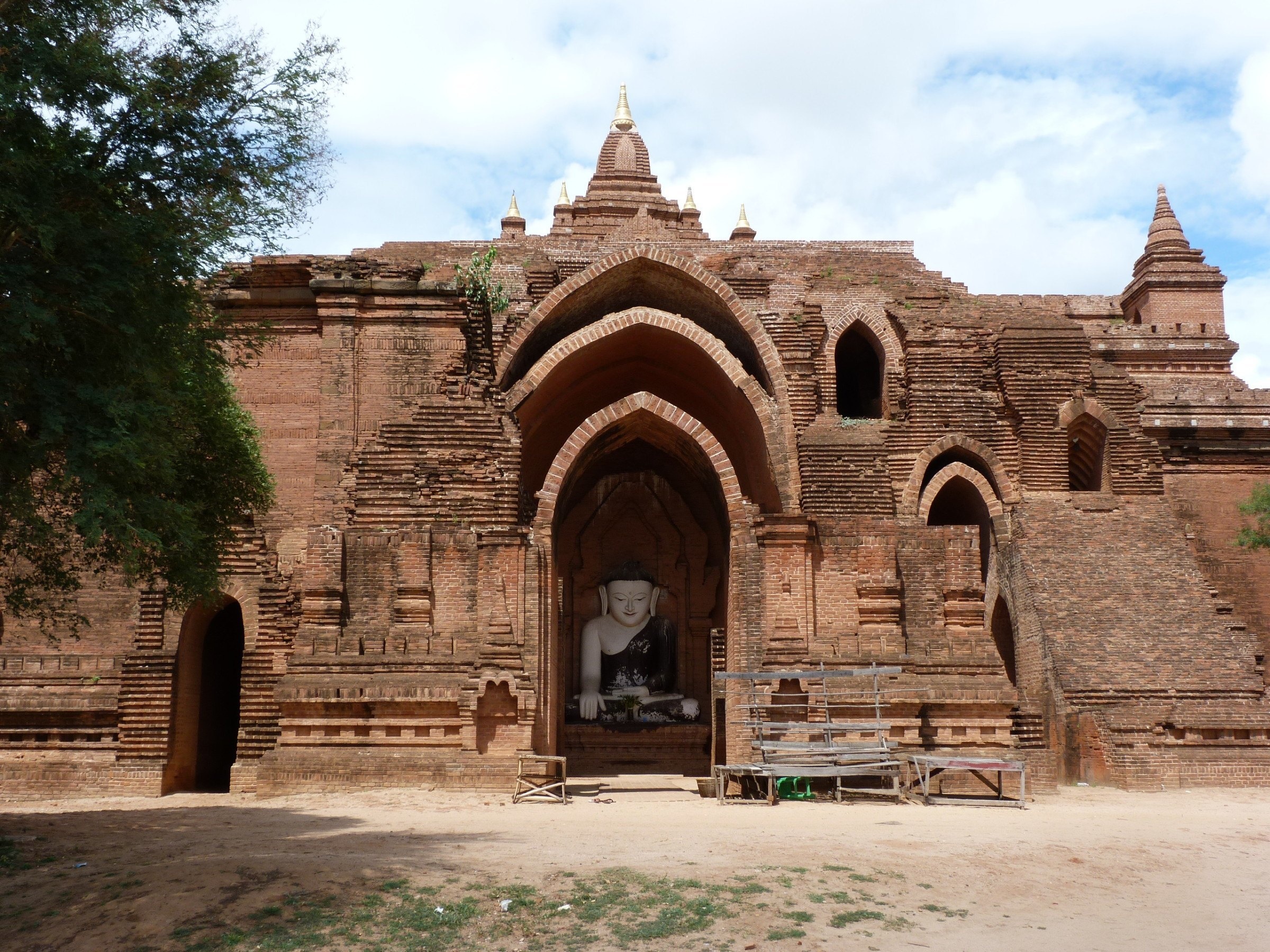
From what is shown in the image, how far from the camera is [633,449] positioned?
67.3 feet

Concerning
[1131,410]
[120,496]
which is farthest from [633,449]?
[120,496]

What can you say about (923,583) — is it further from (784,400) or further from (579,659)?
(579,659)

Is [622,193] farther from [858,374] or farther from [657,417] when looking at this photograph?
[657,417]

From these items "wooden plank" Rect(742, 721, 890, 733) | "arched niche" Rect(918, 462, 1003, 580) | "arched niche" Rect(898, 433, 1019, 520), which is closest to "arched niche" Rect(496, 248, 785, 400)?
"arched niche" Rect(898, 433, 1019, 520)

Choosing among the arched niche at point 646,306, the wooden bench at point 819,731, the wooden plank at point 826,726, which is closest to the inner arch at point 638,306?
the arched niche at point 646,306

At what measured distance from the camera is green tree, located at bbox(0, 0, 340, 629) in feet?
29.0

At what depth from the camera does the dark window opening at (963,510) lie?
63.7ft

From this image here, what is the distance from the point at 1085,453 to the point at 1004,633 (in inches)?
131

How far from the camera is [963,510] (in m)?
20.3

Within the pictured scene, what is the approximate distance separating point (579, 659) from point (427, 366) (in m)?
6.04

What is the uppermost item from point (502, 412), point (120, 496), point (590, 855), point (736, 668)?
point (502, 412)

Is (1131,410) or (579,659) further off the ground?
(1131,410)

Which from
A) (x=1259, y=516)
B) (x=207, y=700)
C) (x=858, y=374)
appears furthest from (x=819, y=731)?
(x=858, y=374)

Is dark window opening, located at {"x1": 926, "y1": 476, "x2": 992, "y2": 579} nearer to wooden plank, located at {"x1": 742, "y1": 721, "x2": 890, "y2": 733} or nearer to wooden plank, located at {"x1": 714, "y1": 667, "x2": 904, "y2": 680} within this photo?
wooden plank, located at {"x1": 714, "y1": 667, "x2": 904, "y2": 680}
